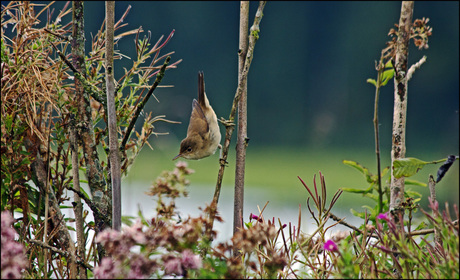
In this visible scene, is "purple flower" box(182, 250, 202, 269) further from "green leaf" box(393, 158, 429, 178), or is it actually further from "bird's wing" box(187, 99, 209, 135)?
"bird's wing" box(187, 99, 209, 135)

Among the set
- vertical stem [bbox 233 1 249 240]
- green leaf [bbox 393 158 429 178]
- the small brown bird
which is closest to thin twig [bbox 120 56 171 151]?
vertical stem [bbox 233 1 249 240]

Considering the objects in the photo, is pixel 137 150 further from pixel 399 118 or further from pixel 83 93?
pixel 399 118

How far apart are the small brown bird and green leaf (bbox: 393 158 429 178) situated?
733 millimetres

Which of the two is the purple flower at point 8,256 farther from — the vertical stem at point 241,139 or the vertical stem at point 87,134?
the vertical stem at point 241,139

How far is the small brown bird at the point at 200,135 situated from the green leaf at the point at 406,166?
0.73 metres

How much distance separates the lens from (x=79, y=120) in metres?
0.87

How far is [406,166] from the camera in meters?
0.84

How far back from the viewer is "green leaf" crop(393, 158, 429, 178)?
0.83 meters

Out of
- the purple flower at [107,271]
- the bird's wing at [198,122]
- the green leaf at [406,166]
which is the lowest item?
the purple flower at [107,271]

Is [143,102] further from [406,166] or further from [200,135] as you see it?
[200,135]

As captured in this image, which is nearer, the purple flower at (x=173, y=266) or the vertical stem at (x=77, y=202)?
the purple flower at (x=173, y=266)

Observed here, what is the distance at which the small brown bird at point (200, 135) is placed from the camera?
60.2 inches

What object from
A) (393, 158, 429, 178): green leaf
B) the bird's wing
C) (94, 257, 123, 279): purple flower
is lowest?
(94, 257, 123, 279): purple flower

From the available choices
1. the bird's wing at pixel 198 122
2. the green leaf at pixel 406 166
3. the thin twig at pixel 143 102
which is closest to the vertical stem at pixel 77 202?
the thin twig at pixel 143 102
